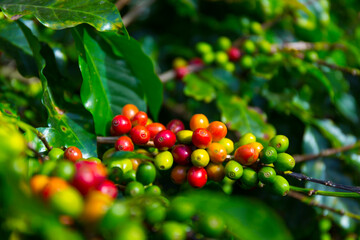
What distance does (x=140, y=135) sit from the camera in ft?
4.50

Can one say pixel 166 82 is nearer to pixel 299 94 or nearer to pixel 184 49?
pixel 184 49

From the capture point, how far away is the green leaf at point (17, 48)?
1944 mm

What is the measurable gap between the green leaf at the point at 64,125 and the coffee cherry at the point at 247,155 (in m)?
0.64

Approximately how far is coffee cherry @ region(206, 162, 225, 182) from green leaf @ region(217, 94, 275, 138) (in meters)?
1.03

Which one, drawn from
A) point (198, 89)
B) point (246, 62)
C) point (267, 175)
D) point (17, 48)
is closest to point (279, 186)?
point (267, 175)

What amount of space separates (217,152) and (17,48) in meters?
1.41

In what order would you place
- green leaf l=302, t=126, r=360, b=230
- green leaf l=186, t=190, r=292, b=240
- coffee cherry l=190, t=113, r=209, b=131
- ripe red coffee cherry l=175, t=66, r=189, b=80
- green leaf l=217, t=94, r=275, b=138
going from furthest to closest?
ripe red coffee cherry l=175, t=66, r=189, b=80
green leaf l=302, t=126, r=360, b=230
green leaf l=217, t=94, r=275, b=138
coffee cherry l=190, t=113, r=209, b=131
green leaf l=186, t=190, r=292, b=240

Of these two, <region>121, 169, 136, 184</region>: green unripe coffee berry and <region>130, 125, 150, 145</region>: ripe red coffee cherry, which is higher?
<region>130, 125, 150, 145</region>: ripe red coffee cherry

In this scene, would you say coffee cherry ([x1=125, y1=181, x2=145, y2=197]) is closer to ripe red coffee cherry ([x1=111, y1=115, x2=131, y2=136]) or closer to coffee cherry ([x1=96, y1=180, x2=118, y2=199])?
coffee cherry ([x1=96, y1=180, x2=118, y2=199])

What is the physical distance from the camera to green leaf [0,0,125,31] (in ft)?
4.80

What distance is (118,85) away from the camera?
5.81 feet

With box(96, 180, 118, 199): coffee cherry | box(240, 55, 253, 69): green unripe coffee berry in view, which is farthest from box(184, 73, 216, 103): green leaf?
box(96, 180, 118, 199): coffee cherry

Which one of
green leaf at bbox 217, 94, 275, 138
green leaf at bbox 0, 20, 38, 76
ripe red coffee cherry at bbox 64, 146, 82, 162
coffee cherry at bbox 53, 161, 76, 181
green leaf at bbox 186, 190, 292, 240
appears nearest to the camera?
green leaf at bbox 186, 190, 292, 240

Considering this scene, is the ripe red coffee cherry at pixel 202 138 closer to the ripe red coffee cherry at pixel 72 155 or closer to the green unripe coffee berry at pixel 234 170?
the green unripe coffee berry at pixel 234 170
